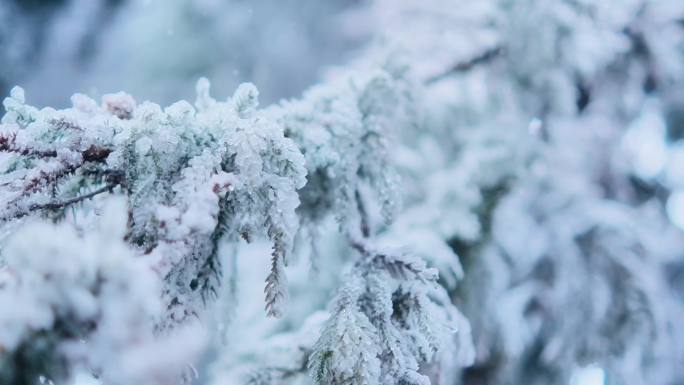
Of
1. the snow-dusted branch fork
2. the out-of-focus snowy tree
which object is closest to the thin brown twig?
the out-of-focus snowy tree

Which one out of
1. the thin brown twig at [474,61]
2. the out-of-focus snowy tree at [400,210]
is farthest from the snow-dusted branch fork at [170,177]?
the thin brown twig at [474,61]

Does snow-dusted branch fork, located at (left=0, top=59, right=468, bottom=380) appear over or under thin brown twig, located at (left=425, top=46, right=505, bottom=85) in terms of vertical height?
under

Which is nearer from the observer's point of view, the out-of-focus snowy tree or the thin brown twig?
the out-of-focus snowy tree

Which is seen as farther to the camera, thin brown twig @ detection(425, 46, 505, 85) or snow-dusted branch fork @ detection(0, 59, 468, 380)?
thin brown twig @ detection(425, 46, 505, 85)

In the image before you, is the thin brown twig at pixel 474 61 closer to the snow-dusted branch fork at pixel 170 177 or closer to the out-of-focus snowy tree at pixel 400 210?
the out-of-focus snowy tree at pixel 400 210

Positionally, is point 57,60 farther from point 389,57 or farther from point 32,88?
point 389,57

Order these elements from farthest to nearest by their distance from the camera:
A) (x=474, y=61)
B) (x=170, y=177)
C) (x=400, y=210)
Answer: (x=474, y=61)
(x=400, y=210)
(x=170, y=177)

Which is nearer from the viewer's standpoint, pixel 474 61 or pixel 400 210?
pixel 400 210

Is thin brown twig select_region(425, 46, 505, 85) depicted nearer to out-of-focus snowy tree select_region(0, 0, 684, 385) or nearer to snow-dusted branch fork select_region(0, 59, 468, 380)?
out-of-focus snowy tree select_region(0, 0, 684, 385)

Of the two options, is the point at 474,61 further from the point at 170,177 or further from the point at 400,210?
the point at 170,177

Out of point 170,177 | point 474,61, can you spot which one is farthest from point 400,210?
point 474,61
